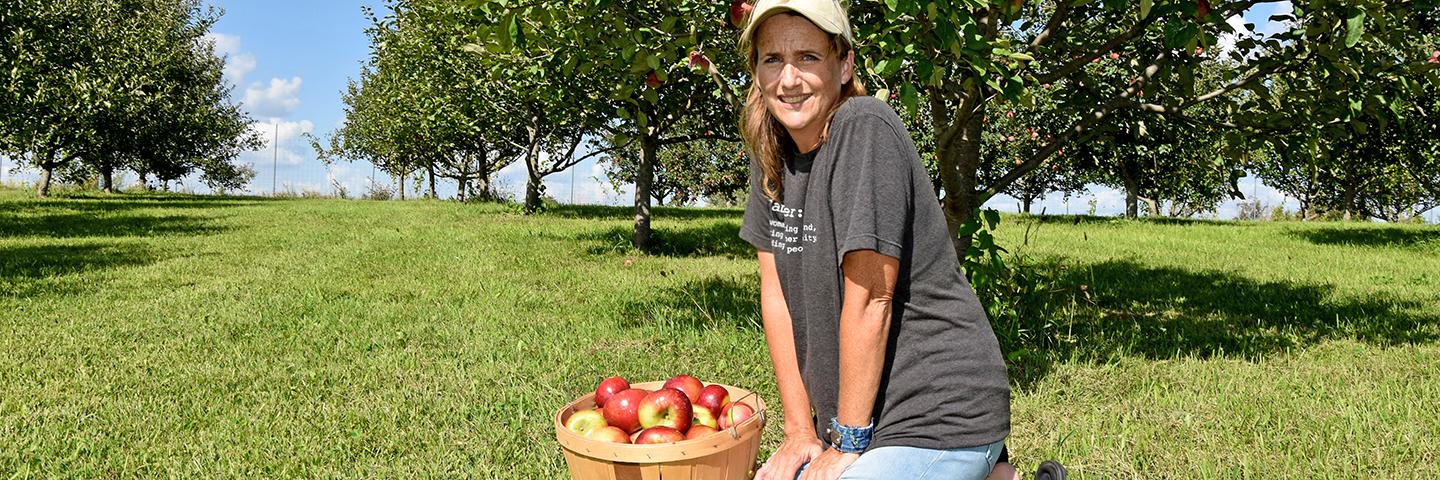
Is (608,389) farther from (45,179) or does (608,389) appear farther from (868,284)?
(45,179)

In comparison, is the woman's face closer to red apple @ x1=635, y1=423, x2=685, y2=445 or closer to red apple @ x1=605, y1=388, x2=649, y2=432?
red apple @ x1=635, y1=423, x2=685, y2=445

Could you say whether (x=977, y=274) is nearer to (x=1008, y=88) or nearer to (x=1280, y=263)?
(x=1008, y=88)

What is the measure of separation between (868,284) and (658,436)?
92 centimetres

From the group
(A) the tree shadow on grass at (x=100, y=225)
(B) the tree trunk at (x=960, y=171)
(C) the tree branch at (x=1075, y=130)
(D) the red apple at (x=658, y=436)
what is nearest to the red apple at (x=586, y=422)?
(D) the red apple at (x=658, y=436)

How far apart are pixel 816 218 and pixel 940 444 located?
61 cm

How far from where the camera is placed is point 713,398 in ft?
10.3

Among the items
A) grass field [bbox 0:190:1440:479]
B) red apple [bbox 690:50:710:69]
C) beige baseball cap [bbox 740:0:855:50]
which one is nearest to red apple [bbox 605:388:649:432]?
Answer: beige baseball cap [bbox 740:0:855:50]

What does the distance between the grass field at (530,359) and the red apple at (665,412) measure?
161 centimetres

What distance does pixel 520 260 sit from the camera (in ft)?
40.4

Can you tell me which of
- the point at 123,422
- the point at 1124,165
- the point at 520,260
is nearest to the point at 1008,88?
the point at 123,422

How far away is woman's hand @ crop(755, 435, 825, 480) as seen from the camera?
2.43 metres

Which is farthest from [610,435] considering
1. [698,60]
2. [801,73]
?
[698,60]

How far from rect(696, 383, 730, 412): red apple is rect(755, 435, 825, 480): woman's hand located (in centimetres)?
64

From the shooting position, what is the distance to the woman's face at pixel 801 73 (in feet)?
7.46
